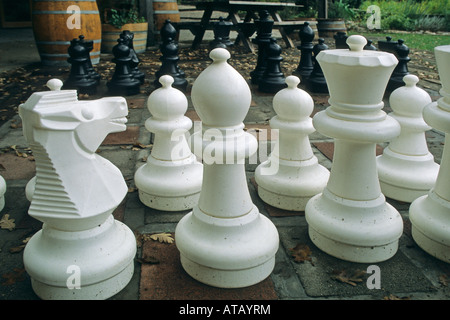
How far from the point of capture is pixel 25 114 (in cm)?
147

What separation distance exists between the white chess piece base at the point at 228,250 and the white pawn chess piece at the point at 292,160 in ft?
1.73

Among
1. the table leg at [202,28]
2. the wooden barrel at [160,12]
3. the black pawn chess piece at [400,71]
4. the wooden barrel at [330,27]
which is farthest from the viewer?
the wooden barrel at [330,27]

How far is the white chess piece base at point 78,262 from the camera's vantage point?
1.52 metres

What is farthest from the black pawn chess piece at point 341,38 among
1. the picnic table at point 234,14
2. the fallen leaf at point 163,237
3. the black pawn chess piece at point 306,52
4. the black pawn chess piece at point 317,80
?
the fallen leaf at point 163,237

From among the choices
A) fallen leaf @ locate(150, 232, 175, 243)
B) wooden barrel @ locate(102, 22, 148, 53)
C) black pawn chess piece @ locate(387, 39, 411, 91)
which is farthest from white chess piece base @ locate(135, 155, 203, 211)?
wooden barrel @ locate(102, 22, 148, 53)

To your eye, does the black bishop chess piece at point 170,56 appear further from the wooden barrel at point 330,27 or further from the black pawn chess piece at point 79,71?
the wooden barrel at point 330,27

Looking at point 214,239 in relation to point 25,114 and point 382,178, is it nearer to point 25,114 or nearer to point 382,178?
point 25,114

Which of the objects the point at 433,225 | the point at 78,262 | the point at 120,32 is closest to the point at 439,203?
the point at 433,225

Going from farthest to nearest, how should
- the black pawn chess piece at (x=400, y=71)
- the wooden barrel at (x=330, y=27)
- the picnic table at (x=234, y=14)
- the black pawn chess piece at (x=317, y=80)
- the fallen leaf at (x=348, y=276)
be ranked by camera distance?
the wooden barrel at (x=330, y=27) → the picnic table at (x=234, y=14) → the black pawn chess piece at (x=317, y=80) → the black pawn chess piece at (x=400, y=71) → the fallen leaf at (x=348, y=276)

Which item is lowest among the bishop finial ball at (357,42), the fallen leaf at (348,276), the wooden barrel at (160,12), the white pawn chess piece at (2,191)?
the fallen leaf at (348,276)

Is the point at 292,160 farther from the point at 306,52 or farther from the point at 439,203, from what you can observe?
the point at 306,52

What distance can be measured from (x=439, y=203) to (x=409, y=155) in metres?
0.56

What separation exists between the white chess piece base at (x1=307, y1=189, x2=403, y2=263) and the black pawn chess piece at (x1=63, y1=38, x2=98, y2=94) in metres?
3.49

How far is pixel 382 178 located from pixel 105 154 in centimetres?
189
